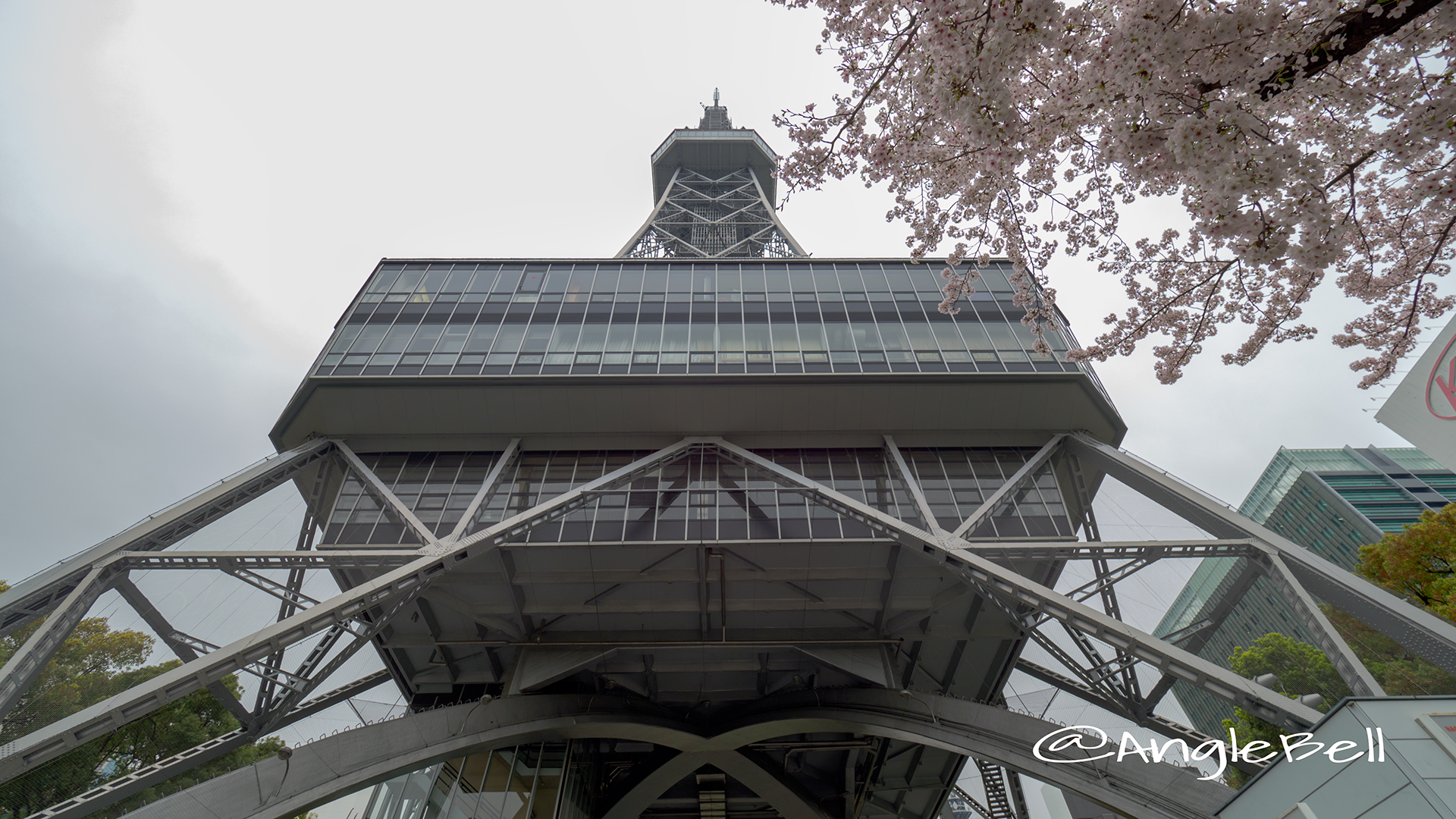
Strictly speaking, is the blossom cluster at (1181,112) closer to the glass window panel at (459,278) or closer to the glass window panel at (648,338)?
the glass window panel at (648,338)

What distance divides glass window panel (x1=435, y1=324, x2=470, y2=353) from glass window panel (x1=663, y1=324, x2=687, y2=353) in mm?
5984

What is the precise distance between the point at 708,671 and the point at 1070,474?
1245 cm

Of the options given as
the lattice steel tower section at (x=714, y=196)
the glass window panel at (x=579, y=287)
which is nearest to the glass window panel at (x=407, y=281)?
the glass window panel at (x=579, y=287)

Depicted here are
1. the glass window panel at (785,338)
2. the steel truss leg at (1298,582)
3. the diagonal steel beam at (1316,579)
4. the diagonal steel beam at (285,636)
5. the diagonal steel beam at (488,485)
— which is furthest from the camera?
the glass window panel at (785,338)

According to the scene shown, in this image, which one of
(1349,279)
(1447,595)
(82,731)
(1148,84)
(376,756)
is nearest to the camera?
(1148,84)

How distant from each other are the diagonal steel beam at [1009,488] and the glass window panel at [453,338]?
14801 mm

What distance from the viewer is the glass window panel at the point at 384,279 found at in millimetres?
22688

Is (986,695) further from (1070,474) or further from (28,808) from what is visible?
(28,808)

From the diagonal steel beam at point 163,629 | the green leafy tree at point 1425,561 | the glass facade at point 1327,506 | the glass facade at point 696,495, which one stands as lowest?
the diagonal steel beam at point 163,629

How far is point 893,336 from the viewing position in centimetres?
2058

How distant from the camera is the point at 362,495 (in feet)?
62.6

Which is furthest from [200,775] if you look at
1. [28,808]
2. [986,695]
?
[986,695]

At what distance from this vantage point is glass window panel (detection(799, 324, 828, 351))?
2031 centimetres

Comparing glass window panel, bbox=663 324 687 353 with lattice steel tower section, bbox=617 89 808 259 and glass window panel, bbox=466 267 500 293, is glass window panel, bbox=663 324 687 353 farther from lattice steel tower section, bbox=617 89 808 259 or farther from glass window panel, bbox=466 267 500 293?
lattice steel tower section, bbox=617 89 808 259
